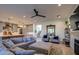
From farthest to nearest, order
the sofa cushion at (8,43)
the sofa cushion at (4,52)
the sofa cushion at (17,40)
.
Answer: the sofa cushion at (17,40)
the sofa cushion at (8,43)
the sofa cushion at (4,52)

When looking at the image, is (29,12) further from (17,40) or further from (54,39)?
(54,39)

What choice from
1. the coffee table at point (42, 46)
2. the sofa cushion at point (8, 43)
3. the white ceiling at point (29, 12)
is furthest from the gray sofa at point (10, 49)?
the white ceiling at point (29, 12)

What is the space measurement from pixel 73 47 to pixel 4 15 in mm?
1457

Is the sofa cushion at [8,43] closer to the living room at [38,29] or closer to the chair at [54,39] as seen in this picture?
the living room at [38,29]

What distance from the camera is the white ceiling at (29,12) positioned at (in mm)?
1768

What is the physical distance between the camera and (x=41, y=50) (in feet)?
6.24

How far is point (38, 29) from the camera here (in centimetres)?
209

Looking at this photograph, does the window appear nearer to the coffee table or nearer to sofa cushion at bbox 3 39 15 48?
the coffee table

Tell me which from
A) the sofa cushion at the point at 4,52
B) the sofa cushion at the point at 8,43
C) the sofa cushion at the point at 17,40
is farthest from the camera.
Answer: the sofa cushion at the point at 17,40

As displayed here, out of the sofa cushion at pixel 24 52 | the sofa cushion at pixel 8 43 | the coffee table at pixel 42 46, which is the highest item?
the sofa cushion at pixel 8 43

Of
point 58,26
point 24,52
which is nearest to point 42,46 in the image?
point 24,52

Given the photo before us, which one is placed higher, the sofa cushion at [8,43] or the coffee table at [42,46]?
the sofa cushion at [8,43]

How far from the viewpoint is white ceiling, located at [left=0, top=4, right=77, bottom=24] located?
5.80 ft
